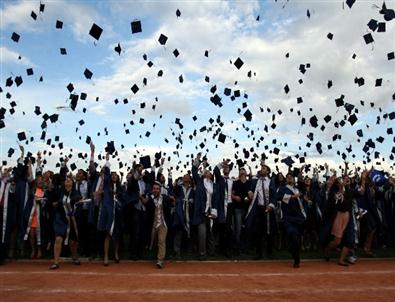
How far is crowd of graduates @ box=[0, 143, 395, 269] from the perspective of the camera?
1053 centimetres

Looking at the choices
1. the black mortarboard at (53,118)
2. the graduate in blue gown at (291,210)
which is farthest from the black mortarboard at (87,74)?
the graduate in blue gown at (291,210)

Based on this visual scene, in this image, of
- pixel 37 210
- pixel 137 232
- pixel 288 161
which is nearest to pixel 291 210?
pixel 137 232

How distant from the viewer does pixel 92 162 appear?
36.1ft

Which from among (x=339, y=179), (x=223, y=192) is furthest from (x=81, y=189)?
(x=339, y=179)

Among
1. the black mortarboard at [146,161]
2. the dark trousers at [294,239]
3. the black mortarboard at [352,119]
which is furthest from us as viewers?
the black mortarboard at [352,119]

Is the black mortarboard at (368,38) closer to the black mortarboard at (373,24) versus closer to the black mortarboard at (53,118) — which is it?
the black mortarboard at (373,24)

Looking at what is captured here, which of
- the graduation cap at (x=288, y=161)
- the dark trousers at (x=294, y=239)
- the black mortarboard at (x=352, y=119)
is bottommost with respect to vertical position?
the dark trousers at (x=294, y=239)

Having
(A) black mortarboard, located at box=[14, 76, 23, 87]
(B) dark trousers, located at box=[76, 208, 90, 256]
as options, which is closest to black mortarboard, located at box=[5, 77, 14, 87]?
(A) black mortarboard, located at box=[14, 76, 23, 87]

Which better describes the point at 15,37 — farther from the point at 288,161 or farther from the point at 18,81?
the point at 288,161

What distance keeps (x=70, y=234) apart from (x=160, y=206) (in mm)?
2108

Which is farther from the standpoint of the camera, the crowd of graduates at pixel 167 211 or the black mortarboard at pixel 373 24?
the black mortarboard at pixel 373 24

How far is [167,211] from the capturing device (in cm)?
1302

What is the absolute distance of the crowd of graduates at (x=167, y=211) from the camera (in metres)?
10.5

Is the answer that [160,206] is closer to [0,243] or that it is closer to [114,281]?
[114,281]
